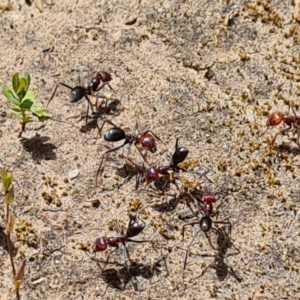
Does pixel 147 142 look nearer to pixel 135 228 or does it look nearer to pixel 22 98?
pixel 135 228

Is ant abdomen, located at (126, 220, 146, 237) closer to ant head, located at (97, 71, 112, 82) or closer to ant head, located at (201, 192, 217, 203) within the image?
ant head, located at (201, 192, 217, 203)

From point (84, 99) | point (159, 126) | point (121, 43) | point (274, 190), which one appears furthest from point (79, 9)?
point (274, 190)

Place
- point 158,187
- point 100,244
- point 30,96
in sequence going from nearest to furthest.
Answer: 1. point 100,244
2. point 158,187
3. point 30,96

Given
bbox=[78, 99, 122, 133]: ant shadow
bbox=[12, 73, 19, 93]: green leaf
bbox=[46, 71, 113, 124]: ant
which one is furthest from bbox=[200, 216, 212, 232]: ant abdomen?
bbox=[12, 73, 19, 93]: green leaf

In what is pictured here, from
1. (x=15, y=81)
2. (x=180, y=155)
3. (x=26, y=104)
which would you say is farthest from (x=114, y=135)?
(x=15, y=81)

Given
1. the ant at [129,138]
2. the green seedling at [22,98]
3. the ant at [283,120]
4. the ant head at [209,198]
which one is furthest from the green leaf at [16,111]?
the ant at [283,120]

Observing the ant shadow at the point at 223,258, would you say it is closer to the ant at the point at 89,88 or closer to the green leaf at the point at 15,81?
the ant at the point at 89,88
